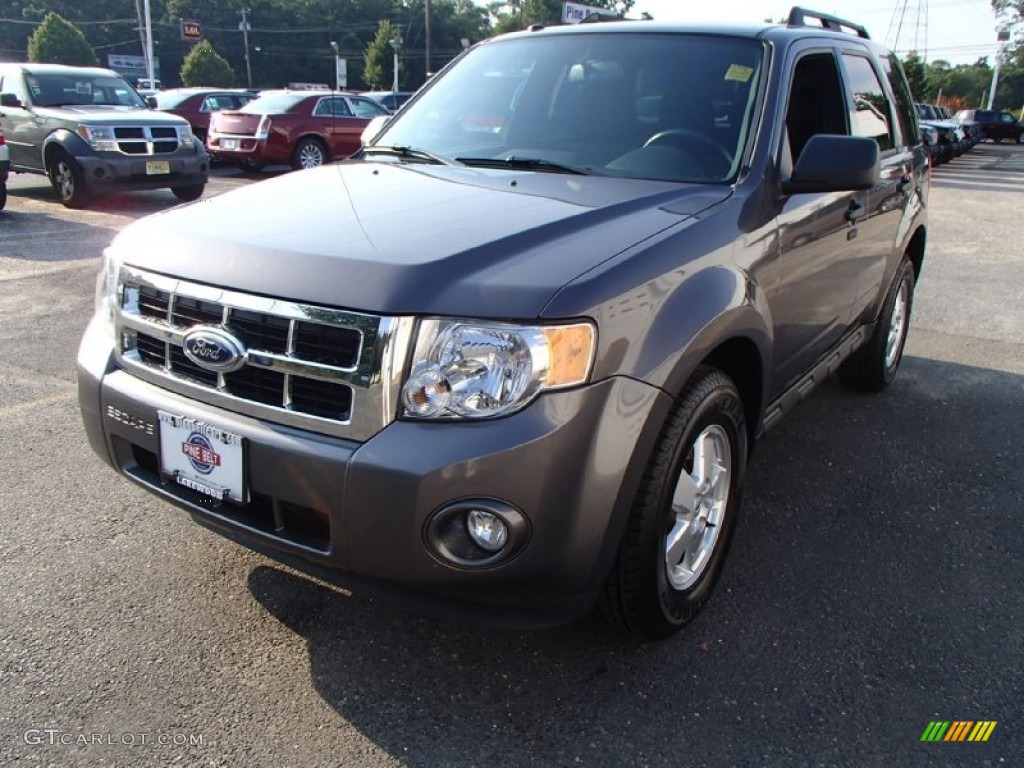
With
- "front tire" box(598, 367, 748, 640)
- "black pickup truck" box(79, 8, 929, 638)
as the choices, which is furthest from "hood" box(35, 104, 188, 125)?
"front tire" box(598, 367, 748, 640)

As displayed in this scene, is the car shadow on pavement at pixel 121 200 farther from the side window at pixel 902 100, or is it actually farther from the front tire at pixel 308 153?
the side window at pixel 902 100

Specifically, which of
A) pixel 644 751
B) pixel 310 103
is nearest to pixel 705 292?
pixel 644 751

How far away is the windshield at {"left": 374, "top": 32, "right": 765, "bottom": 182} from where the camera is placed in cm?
303

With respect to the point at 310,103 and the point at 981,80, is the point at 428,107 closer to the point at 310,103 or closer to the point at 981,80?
the point at 310,103

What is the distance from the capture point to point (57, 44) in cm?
4406

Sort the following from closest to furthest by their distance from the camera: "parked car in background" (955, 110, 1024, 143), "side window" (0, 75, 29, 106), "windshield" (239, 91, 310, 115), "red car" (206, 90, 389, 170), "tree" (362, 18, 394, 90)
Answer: "side window" (0, 75, 29, 106)
"red car" (206, 90, 389, 170)
"windshield" (239, 91, 310, 115)
"parked car in background" (955, 110, 1024, 143)
"tree" (362, 18, 394, 90)

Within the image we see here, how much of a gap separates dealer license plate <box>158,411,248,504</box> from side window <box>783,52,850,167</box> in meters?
2.15

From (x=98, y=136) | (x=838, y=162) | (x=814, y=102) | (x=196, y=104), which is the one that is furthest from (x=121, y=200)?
(x=838, y=162)

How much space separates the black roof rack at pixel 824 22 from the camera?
3.79 meters

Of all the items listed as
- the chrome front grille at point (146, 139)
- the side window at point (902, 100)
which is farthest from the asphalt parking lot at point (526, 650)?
the chrome front grille at point (146, 139)

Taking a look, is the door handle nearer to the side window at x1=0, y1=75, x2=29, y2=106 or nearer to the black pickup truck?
the black pickup truck

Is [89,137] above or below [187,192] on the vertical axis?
above

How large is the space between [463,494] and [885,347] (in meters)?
3.54

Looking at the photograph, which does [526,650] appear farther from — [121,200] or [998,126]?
[998,126]
